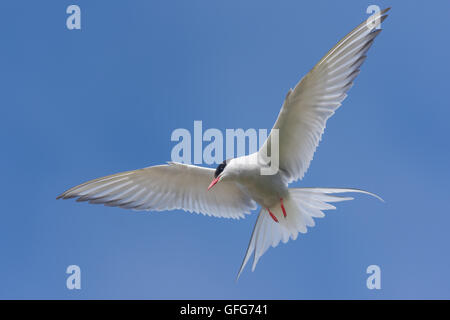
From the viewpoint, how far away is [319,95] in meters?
5.51

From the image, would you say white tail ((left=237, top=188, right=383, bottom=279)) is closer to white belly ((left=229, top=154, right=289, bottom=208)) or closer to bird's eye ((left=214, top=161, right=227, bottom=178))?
white belly ((left=229, top=154, right=289, bottom=208))

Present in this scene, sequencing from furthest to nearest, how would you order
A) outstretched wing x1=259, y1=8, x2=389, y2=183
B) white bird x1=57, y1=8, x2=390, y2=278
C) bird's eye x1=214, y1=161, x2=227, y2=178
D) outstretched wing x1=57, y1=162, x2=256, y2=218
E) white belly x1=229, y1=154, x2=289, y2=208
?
outstretched wing x1=57, y1=162, x2=256, y2=218, bird's eye x1=214, y1=161, x2=227, y2=178, white belly x1=229, y1=154, x2=289, y2=208, white bird x1=57, y1=8, x2=390, y2=278, outstretched wing x1=259, y1=8, x2=389, y2=183

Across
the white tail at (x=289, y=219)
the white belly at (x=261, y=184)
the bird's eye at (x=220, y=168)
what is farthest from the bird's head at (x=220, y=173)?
the white tail at (x=289, y=219)

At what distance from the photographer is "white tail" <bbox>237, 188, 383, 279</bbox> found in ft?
18.7

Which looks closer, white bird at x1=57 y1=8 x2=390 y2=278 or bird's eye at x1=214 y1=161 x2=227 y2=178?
white bird at x1=57 y1=8 x2=390 y2=278

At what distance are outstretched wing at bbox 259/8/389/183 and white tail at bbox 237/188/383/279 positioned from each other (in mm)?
435

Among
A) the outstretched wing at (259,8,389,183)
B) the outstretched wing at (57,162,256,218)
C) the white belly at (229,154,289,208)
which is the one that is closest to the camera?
the outstretched wing at (259,8,389,183)

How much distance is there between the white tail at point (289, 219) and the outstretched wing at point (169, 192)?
0.59 metres

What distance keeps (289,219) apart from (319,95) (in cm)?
145

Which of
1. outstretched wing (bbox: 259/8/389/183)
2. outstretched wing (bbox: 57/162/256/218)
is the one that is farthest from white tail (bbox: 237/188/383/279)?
outstretched wing (bbox: 57/162/256/218)

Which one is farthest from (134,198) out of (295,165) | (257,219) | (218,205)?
(295,165)

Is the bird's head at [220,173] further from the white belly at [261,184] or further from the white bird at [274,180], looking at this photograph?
the white belly at [261,184]

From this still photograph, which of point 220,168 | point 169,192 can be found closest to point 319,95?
point 220,168

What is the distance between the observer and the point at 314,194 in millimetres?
5668
